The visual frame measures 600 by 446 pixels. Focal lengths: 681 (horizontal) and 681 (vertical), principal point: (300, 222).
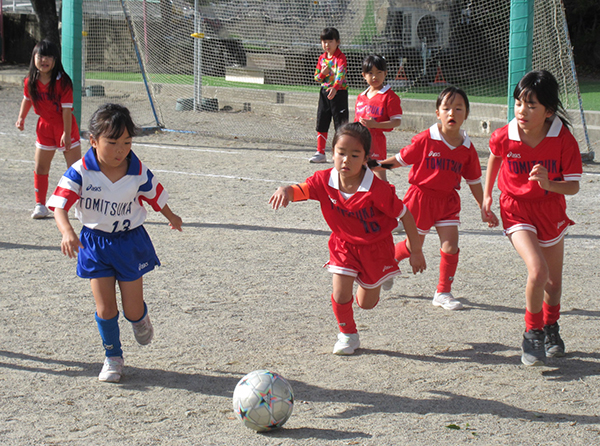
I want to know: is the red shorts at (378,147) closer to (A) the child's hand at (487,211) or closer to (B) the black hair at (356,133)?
(A) the child's hand at (487,211)

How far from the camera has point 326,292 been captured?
16.5 ft

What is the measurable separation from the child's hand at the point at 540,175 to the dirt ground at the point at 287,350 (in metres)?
1.03

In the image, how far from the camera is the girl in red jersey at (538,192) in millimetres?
3754

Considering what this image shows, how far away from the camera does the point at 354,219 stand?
389 centimetres

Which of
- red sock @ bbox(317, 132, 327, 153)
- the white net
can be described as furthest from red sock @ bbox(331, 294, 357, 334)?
the white net

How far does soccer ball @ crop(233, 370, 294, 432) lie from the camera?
306 centimetres

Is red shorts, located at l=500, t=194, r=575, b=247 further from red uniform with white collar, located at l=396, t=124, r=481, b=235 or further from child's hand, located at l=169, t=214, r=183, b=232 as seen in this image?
child's hand, located at l=169, t=214, r=183, b=232

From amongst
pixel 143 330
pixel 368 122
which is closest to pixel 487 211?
pixel 143 330

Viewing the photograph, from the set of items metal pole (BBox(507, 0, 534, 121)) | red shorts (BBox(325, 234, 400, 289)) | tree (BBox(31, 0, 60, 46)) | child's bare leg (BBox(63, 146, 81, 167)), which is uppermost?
tree (BBox(31, 0, 60, 46))

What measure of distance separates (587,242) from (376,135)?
2.32 m

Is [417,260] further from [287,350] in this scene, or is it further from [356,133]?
[287,350]

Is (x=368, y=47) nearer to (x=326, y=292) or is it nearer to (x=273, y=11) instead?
(x=273, y=11)

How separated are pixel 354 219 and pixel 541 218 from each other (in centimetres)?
106

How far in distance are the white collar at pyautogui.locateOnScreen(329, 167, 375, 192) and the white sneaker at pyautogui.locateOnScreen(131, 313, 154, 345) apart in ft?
4.23
